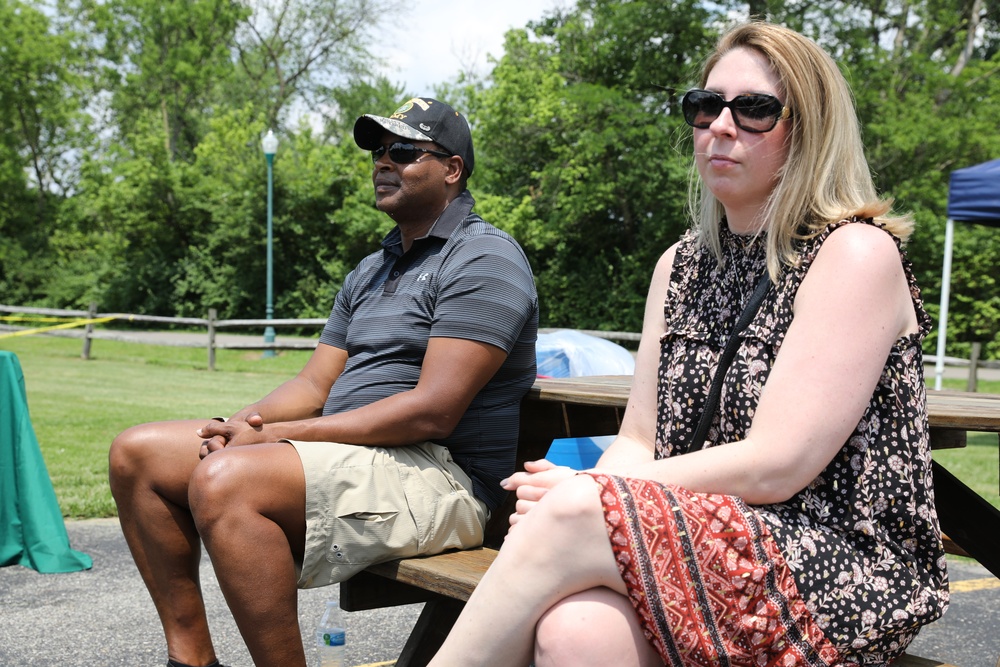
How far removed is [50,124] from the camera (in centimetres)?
3566

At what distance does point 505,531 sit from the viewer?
9.46 feet

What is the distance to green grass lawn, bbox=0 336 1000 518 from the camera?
22.5 feet

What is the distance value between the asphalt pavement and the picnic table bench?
2.68 ft

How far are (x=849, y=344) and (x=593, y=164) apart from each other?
73.7 ft

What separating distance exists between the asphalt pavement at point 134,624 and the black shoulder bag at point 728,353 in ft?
6.17

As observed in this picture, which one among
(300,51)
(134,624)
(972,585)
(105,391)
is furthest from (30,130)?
(972,585)

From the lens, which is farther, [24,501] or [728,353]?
[24,501]

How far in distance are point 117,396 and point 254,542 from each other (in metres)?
10.7

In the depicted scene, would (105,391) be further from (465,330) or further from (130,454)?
(465,330)

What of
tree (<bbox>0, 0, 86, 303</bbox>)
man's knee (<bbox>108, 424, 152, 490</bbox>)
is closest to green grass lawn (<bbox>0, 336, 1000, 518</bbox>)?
man's knee (<bbox>108, 424, 152, 490</bbox>)

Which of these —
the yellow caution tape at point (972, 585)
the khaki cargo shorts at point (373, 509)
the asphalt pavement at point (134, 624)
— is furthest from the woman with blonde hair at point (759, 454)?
the yellow caution tape at point (972, 585)

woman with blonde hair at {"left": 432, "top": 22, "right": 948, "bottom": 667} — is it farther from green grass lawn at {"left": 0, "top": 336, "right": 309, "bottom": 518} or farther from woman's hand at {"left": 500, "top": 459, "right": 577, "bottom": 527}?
green grass lawn at {"left": 0, "top": 336, "right": 309, "bottom": 518}

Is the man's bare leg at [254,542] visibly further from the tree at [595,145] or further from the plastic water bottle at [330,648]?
the tree at [595,145]

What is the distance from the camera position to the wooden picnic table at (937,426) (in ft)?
7.50
